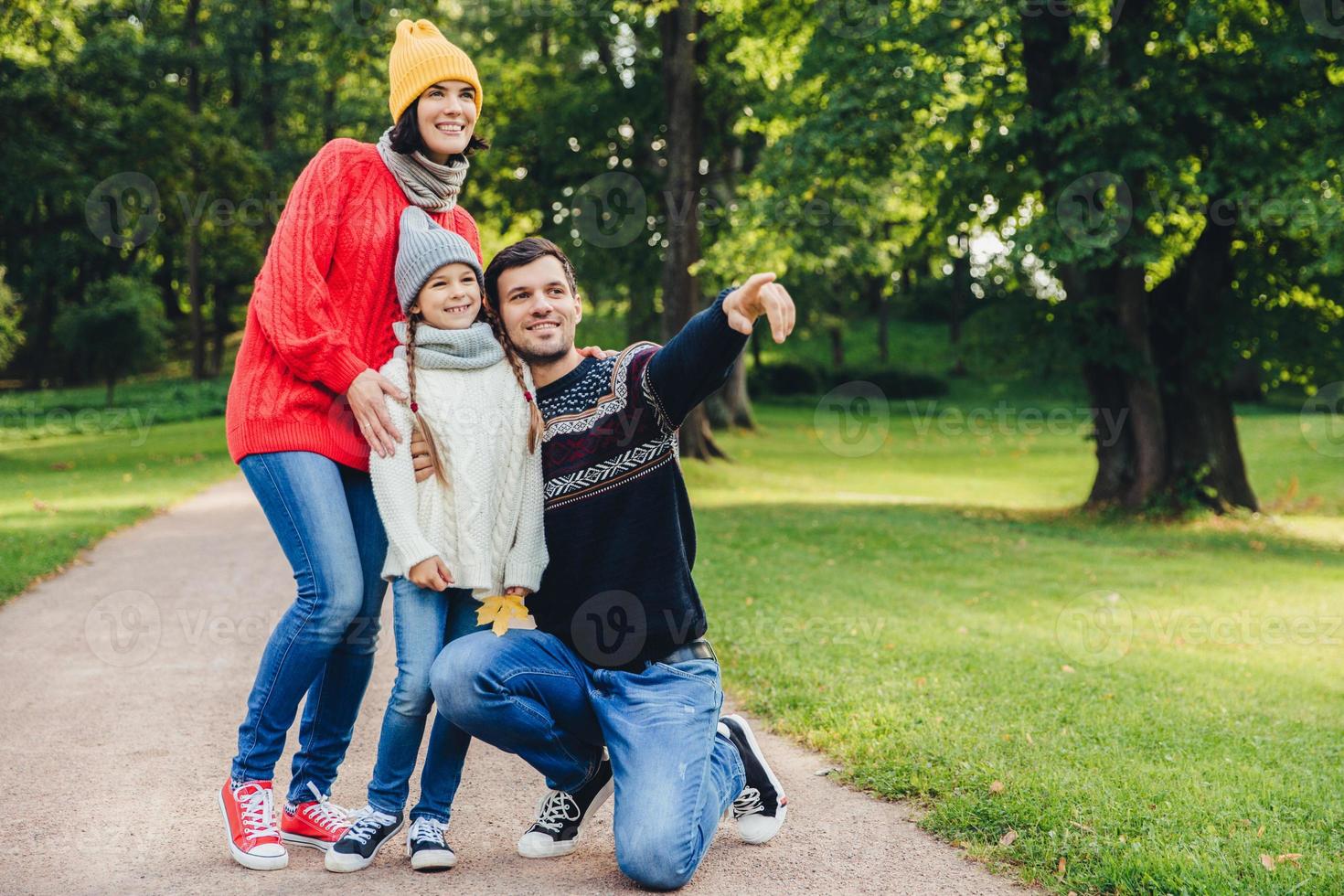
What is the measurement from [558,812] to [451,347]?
4.85 feet

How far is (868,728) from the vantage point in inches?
196

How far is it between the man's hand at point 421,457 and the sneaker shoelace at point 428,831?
1.03m

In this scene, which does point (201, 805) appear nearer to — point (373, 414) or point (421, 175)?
point (373, 414)

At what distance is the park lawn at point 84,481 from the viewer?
9.91 meters

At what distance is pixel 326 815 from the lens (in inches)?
143

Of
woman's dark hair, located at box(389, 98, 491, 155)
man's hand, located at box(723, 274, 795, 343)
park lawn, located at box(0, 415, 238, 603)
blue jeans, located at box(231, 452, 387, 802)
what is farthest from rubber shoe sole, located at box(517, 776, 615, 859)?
park lawn, located at box(0, 415, 238, 603)

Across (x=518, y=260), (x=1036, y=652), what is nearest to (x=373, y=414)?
(x=518, y=260)

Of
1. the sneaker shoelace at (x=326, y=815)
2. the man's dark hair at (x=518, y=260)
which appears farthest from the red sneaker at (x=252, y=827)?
the man's dark hair at (x=518, y=260)

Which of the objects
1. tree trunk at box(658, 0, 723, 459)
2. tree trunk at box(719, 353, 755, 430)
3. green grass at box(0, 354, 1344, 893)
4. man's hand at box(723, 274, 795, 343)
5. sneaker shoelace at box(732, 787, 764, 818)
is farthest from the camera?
tree trunk at box(719, 353, 755, 430)

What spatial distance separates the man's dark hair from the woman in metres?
0.24

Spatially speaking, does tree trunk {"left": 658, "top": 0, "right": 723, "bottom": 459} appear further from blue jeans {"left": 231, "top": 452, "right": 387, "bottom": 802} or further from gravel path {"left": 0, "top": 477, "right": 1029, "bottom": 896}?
blue jeans {"left": 231, "top": 452, "right": 387, "bottom": 802}

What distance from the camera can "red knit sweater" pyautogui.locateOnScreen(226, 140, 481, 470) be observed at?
3.41 metres

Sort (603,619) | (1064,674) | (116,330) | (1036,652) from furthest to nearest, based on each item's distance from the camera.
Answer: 1. (116,330)
2. (1036,652)
3. (1064,674)
4. (603,619)

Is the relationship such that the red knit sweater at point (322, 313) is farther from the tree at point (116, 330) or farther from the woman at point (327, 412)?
the tree at point (116, 330)
